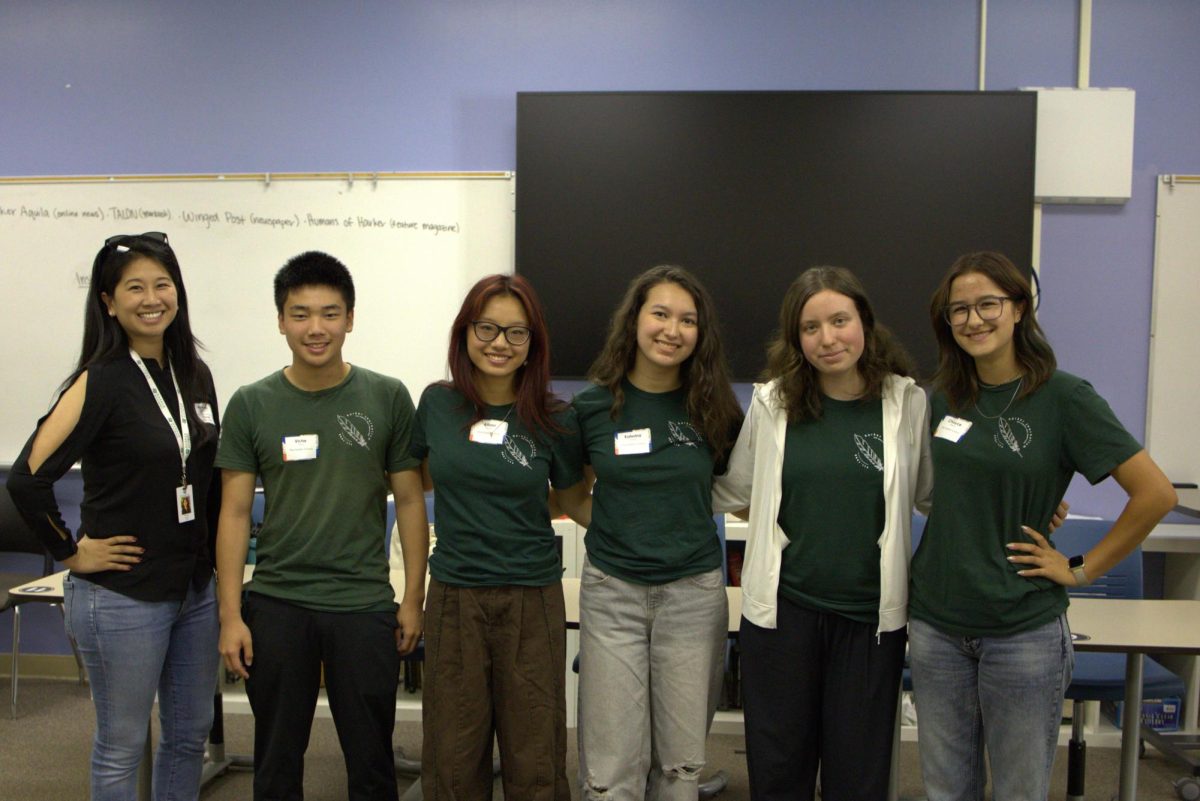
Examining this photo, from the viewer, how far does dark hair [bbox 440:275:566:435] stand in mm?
1861

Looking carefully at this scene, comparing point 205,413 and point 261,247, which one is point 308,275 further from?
point 261,247

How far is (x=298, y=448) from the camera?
1837mm

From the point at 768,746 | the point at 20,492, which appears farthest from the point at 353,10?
the point at 768,746

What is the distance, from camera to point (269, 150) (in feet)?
12.0

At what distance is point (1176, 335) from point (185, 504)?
3.72 metres

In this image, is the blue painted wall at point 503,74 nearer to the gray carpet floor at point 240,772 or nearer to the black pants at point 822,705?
the gray carpet floor at point 240,772

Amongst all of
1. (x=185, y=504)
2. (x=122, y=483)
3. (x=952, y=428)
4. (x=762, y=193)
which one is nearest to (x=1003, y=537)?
(x=952, y=428)

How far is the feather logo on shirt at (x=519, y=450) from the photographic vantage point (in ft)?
6.00

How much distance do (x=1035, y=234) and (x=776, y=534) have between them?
2.41m

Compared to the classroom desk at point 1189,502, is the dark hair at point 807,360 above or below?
above

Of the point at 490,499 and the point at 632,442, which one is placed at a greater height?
the point at 632,442

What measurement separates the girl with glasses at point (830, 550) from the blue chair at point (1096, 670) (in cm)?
108

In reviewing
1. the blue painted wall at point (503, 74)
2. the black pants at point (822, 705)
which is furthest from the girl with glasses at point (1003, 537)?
the blue painted wall at point (503, 74)

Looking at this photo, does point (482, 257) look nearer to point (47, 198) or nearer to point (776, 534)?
point (47, 198)
